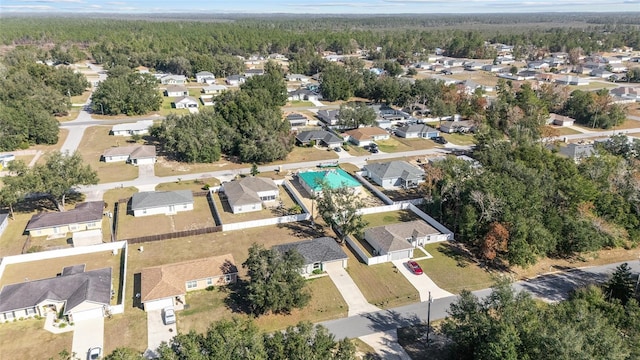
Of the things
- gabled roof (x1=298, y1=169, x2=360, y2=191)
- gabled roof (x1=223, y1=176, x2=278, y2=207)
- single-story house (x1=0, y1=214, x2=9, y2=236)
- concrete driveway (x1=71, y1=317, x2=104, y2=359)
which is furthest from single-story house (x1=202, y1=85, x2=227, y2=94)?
concrete driveway (x1=71, y1=317, x2=104, y2=359)

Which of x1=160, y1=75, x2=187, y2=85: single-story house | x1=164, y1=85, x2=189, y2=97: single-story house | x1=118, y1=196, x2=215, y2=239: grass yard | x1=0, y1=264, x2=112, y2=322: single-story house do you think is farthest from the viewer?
x1=160, y1=75, x2=187, y2=85: single-story house

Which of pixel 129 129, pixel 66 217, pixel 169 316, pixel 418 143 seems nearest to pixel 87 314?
pixel 169 316

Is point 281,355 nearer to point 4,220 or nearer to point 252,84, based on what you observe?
point 4,220

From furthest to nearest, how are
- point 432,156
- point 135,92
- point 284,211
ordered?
point 135,92, point 432,156, point 284,211

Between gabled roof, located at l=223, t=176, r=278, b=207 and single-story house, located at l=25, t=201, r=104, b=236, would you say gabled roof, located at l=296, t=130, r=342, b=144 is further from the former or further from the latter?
single-story house, located at l=25, t=201, r=104, b=236

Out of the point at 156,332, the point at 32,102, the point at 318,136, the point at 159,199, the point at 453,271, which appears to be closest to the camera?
the point at 156,332

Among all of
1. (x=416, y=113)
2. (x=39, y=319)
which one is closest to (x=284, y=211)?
(x=39, y=319)

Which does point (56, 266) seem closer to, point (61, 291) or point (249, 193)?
point (61, 291)
